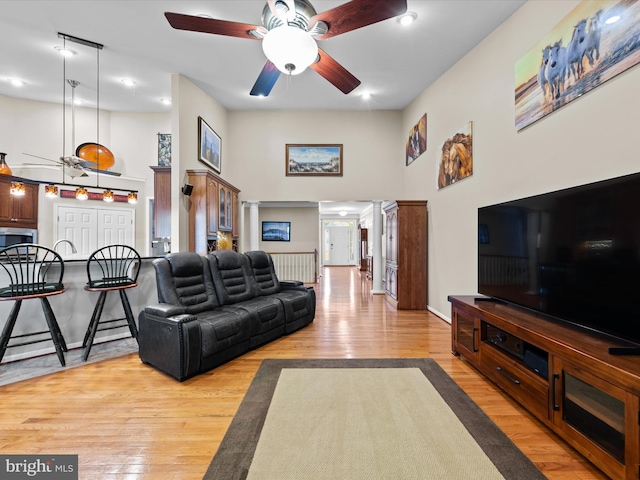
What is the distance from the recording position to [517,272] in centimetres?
227

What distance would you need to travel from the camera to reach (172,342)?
2.38m

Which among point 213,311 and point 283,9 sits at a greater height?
point 283,9

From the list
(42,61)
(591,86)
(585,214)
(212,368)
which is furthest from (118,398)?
(42,61)

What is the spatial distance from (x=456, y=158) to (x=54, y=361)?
205 inches

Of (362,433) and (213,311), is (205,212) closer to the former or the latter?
(213,311)

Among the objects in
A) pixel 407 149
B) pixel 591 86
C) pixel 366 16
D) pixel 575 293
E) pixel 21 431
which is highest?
pixel 407 149

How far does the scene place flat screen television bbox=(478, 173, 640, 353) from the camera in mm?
1456

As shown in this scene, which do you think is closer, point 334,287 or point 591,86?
point 591,86

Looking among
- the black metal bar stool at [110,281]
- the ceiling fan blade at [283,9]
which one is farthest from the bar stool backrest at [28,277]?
the ceiling fan blade at [283,9]

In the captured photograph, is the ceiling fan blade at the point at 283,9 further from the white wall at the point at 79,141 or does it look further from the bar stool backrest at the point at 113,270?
the white wall at the point at 79,141

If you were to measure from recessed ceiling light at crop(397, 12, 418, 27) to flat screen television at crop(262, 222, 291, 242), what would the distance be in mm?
5647

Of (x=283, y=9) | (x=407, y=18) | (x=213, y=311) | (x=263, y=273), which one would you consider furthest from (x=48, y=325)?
(x=407, y=18)

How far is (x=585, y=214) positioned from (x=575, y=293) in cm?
50

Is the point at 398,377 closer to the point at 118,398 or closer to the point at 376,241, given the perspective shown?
the point at 118,398
